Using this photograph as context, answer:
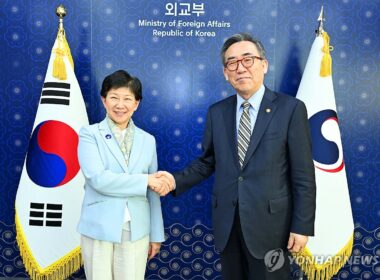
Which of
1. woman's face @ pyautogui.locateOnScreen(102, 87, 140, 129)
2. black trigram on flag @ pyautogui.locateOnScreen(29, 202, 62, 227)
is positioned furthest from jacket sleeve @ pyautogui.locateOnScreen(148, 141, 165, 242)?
black trigram on flag @ pyautogui.locateOnScreen(29, 202, 62, 227)

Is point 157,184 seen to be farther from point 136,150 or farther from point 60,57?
point 60,57

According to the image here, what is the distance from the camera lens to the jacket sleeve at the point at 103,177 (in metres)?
1.63

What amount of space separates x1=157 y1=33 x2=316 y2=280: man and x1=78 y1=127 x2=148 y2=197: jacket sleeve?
38cm

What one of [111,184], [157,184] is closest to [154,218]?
[157,184]

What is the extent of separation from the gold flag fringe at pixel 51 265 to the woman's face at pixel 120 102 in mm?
1245

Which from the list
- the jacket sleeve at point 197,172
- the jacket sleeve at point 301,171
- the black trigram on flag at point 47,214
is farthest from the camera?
the black trigram on flag at point 47,214

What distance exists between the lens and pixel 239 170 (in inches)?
65.6

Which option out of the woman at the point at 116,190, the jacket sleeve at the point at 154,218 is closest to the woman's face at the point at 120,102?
the woman at the point at 116,190

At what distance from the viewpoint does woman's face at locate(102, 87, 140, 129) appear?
1.70 metres

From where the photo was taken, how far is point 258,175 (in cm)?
164

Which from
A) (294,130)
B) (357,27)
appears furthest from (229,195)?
(357,27)

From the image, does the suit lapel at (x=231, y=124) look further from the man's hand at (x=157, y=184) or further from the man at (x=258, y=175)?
the man's hand at (x=157, y=184)

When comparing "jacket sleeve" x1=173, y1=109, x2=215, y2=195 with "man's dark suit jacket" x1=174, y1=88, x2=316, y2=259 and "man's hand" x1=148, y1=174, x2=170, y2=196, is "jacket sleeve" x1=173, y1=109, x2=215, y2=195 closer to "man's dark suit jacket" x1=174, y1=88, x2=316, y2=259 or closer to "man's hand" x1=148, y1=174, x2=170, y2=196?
"man's hand" x1=148, y1=174, x2=170, y2=196

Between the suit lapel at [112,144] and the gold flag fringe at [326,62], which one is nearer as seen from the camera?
the suit lapel at [112,144]
